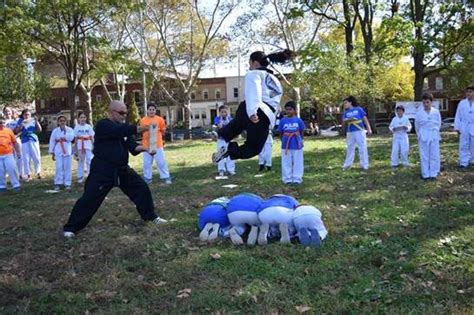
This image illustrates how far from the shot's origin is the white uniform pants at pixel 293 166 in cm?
1214

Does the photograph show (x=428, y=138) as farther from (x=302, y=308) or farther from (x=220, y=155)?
(x=302, y=308)

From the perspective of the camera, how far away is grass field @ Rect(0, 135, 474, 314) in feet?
16.3

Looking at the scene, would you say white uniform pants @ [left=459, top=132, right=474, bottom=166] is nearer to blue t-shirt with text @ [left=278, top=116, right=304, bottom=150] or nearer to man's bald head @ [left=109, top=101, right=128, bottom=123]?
blue t-shirt with text @ [left=278, top=116, right=304, bottom=150]

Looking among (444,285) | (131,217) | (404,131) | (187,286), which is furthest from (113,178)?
(404,131)

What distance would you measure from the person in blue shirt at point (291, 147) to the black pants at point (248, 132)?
200 inches

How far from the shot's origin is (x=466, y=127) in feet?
44.8

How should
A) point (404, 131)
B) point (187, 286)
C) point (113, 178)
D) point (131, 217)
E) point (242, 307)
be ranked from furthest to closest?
point (404, 131) < point (131, 217) < point (113, 178) < point (187, 286) < point (242, 307)

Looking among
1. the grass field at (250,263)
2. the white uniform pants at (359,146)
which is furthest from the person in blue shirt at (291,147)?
the white uniform pants at (359,146)

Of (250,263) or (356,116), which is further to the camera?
(356,116)

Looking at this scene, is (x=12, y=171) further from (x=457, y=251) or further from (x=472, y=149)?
(x=472, y=149)

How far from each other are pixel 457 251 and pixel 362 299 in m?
1.91

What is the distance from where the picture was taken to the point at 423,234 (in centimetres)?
693

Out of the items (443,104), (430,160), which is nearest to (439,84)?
(443,104)

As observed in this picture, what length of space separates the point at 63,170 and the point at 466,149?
10.9 m
